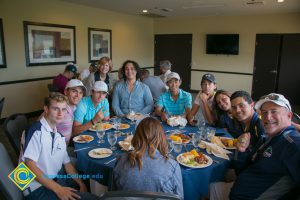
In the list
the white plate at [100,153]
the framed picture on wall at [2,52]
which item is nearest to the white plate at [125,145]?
the white plate at [100,153]

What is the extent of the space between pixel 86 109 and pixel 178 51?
255 inches

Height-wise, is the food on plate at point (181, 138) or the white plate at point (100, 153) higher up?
the food on plate at point (181, 138)

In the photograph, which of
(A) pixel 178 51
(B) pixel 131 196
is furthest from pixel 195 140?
(A) pixel 178 51

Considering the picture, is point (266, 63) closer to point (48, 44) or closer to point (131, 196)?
point (48, 44)

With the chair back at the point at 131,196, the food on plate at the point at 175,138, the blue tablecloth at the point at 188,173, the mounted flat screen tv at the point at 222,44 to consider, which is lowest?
the blue tablecloth at the point at 188,173

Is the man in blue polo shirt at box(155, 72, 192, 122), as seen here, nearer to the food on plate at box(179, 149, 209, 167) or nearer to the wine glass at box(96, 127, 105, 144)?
the wine glass at box(96, 127, 105, 144)

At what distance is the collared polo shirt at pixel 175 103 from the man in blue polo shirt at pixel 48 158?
1492mm

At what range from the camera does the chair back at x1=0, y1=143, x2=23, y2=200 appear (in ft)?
4.54

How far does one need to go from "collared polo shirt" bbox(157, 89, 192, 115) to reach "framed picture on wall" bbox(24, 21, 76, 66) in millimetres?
3565

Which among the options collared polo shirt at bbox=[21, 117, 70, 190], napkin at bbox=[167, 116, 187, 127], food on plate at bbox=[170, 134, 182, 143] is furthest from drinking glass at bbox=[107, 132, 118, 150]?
napkin at bbox=[167, 116, 187, 127]

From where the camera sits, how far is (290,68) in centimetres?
686

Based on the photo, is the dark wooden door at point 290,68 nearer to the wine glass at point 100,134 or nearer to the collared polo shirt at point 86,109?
the collared polo shirt at point 86,109

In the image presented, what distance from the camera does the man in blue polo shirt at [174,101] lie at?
3014 mm

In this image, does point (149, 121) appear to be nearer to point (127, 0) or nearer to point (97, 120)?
point (97, 120)
